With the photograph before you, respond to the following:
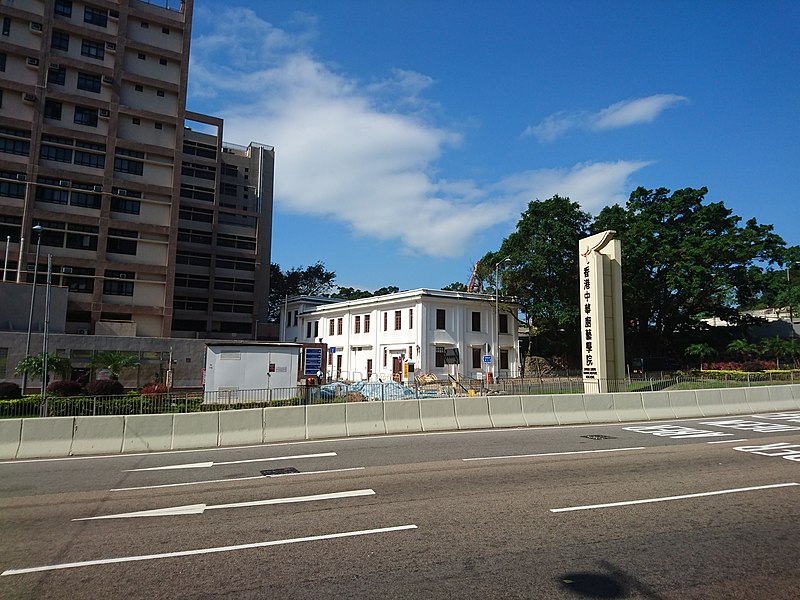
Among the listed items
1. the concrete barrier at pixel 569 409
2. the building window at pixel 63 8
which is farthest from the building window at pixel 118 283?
the concrete barrier at pixel 569 409

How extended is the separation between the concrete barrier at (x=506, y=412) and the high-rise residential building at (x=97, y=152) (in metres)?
38.4

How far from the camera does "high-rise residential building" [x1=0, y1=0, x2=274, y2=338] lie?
45719 millimetres

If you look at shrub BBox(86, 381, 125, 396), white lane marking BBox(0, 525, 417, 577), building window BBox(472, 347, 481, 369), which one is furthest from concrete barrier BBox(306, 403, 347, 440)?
building window BBox(472, 347, 481, 369)

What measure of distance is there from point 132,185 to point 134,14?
1639 centimetres

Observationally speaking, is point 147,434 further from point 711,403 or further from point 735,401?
point 735,401

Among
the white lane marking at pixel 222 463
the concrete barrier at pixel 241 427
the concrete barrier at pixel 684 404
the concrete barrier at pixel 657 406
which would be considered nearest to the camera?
the white lane marking at pixel 222 463

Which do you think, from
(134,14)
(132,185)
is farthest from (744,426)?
(134,14)

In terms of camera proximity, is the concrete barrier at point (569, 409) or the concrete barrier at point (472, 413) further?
the concrete barrier at point (569, 409)

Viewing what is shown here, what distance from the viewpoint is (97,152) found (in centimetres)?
4819

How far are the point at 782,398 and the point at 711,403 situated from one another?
481 centimetres

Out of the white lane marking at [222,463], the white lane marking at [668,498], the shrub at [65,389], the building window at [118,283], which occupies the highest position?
the building window at [118,283]

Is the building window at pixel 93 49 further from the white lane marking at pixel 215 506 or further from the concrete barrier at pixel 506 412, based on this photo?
the white lane marking at pixel 215 506

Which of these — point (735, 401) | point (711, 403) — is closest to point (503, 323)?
point (735, 401)

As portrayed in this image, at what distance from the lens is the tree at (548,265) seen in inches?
1815
